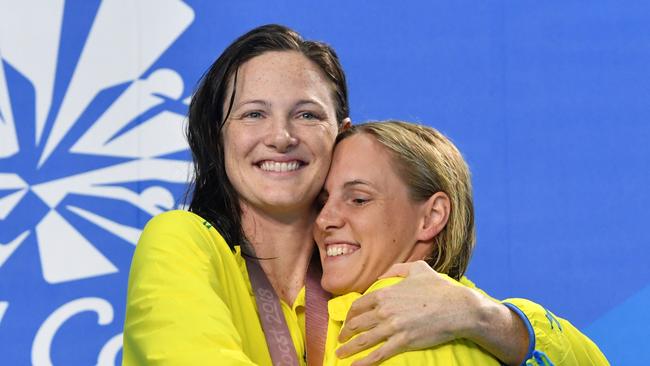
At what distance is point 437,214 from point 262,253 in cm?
43

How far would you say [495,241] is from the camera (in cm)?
363

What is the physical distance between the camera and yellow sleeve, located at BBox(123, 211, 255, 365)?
1832 millimetres

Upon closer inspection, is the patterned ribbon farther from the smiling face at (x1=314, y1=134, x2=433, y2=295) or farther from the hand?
the hand

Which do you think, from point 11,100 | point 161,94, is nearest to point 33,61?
point 11,100

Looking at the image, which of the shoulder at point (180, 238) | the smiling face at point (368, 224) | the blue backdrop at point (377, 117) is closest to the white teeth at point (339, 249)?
the smiling face at point (368, 224)

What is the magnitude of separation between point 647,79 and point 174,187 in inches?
67.1

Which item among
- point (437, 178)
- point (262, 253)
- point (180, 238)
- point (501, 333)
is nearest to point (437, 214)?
point (437, 178)

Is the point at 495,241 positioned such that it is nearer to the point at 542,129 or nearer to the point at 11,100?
the point at 542,129

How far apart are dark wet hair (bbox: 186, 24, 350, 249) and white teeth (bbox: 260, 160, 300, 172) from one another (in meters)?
0.14

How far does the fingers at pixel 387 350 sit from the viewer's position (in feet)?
6.23

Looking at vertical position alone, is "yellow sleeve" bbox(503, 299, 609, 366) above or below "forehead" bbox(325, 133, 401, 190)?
below

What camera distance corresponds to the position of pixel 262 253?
2.43 m

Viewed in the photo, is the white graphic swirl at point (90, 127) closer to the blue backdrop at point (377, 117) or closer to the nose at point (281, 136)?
the blue backdrop at point (377, 117)

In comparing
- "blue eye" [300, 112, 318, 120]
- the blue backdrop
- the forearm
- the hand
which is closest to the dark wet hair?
"blue eye" [300, 112, 318, 120]
